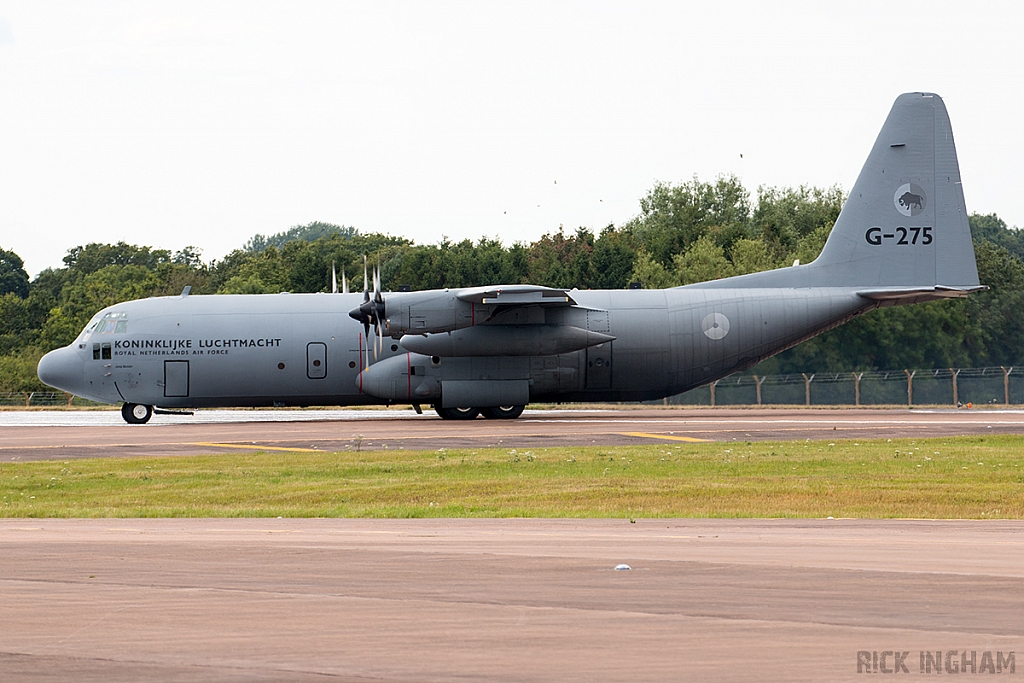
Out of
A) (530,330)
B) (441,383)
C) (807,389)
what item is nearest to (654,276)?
(807,389)

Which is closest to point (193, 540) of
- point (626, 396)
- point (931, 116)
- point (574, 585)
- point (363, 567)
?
point (363, 567)

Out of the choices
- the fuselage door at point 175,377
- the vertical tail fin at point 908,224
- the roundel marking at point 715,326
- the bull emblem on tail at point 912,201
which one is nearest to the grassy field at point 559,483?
the roundel marking at point 715,326

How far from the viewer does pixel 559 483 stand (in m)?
20.4

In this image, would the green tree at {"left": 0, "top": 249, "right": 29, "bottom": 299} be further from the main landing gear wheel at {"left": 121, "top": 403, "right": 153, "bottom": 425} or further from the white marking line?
the white marking line

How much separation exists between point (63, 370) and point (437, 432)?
14.5m

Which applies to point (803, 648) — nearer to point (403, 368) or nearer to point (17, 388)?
point (403, 368)

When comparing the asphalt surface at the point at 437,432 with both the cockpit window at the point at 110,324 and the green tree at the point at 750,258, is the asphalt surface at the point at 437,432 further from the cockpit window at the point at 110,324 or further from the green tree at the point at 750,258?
the green tree at the point at 750,258

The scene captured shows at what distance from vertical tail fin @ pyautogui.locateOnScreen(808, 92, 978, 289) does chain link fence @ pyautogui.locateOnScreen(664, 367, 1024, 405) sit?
35.0 feet

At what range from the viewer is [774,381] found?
5219 cm

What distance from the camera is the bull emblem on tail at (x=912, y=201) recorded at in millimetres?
40688

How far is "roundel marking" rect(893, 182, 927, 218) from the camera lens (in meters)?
40.6

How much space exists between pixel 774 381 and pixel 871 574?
1712 inches

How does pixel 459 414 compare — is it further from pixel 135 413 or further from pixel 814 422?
pixel 814 422

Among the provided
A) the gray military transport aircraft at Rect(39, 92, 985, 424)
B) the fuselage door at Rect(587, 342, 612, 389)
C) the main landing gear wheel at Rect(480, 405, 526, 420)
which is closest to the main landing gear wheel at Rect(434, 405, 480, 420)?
the gray military transport aircraft at Rect(39, 92, 985, 424)
